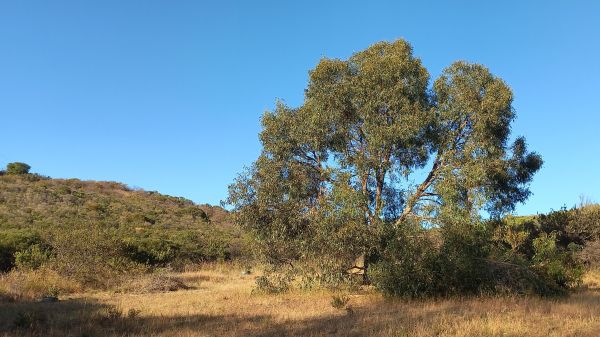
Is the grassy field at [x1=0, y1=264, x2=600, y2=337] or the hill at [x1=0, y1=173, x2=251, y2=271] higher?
the hill at [x1=0, y1=173, x2=251, y2=271]

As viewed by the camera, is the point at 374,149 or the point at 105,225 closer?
the point at 374,149

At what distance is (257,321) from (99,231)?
40.9 feet

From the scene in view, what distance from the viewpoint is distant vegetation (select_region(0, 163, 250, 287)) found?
1948 centimetres

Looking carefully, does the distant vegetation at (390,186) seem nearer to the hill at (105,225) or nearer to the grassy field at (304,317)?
the grassy field at (304,317)

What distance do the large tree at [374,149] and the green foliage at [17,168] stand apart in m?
45.9

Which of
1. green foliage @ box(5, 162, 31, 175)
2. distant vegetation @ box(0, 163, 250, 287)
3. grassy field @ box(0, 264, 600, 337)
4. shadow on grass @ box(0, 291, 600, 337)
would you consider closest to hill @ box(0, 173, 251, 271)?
distant vegetation @ box(0, 163, 250, 287)

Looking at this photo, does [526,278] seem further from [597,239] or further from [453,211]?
[597,239]

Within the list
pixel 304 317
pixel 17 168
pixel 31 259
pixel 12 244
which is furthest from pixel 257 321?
pixel 17 168

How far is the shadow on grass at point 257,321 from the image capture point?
9500mm

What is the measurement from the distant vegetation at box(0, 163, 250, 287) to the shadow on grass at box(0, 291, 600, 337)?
6.68 meters

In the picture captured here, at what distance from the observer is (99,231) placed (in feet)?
68.8

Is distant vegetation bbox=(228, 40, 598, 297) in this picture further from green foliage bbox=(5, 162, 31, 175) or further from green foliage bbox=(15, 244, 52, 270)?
green foliage bbox=(5, 162, 31, 175)

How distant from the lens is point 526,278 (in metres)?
14.2

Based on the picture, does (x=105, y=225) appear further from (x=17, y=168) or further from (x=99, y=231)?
(x=17, y=168)
